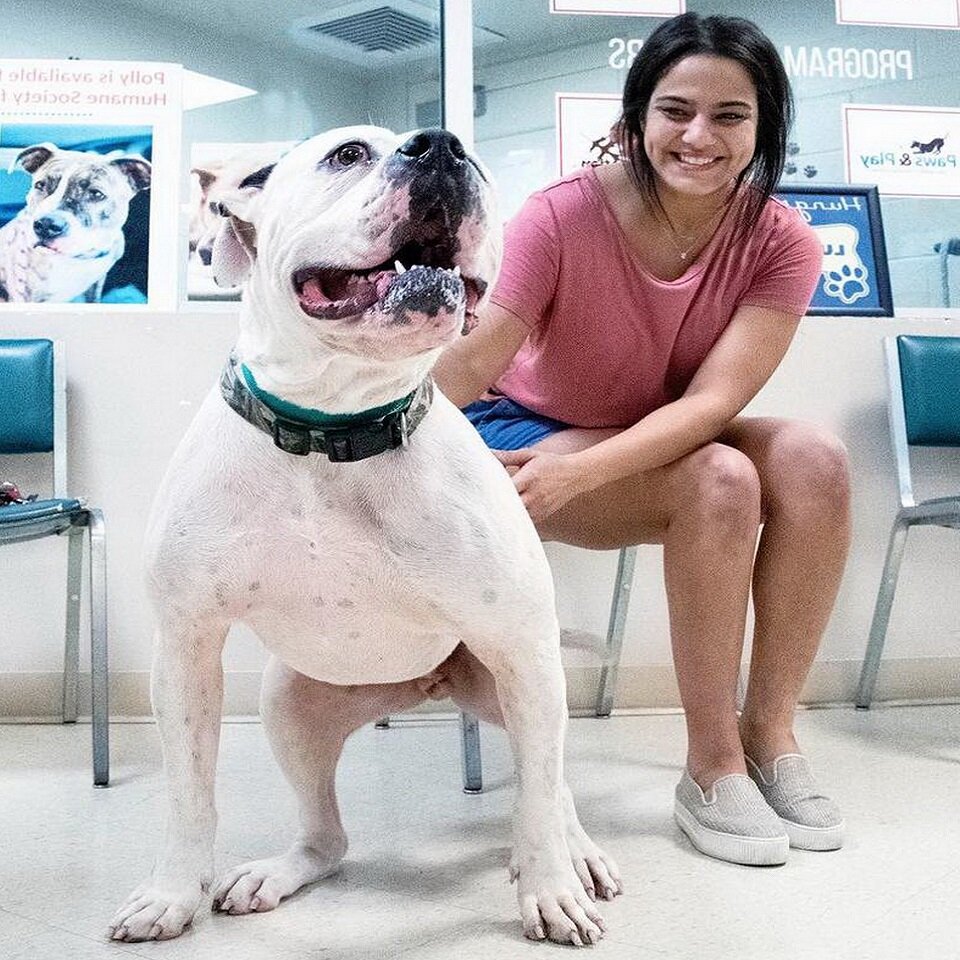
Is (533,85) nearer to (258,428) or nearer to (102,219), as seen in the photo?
(102,219)

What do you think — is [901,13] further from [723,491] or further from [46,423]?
[46,423]

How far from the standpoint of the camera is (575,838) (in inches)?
49.9

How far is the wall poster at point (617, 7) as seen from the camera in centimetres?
278

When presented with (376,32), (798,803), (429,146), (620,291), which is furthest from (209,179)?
(798,803)

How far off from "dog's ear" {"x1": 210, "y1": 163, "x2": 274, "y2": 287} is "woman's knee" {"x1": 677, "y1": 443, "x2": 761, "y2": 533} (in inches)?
26.0

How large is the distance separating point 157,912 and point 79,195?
1.94 m

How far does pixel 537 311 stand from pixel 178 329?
1.06 metres

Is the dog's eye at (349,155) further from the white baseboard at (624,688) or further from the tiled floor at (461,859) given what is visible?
the white baseboard at (624,688)

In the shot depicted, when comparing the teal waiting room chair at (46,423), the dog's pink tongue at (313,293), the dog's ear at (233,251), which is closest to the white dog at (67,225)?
the teal waiting room chair at (46,423)

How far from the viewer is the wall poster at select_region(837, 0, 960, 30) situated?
287cm

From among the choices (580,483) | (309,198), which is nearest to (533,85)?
(580,483)

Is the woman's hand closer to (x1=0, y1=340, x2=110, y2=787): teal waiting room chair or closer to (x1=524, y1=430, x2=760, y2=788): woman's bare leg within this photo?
(x1=524, y1=430, x2=760, y2=788): woman's bare leg

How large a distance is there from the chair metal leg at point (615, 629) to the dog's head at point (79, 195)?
1.37 m

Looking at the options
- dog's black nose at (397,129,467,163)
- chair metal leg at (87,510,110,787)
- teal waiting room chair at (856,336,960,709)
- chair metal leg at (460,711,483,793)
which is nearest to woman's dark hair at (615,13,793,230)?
dog's black nose at (397,129,467,163)
